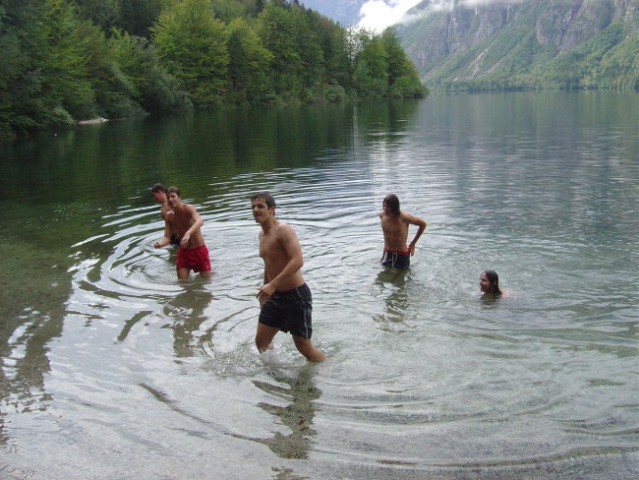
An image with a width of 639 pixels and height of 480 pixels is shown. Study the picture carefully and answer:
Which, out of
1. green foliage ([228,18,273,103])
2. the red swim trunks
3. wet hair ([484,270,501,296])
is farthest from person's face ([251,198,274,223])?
green foliage ([228,18,273,103])

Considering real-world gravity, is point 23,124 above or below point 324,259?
above

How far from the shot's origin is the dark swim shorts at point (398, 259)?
11.9m

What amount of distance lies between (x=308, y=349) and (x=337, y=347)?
729 mm

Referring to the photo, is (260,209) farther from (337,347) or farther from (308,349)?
(337,347)

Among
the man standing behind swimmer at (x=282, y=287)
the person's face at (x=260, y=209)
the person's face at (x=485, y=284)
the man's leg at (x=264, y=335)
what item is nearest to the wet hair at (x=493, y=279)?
the person's face at (x=485, y=284)

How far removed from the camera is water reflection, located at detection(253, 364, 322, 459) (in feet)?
19.3

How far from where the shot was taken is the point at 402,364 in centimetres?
771

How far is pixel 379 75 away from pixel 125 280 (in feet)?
380

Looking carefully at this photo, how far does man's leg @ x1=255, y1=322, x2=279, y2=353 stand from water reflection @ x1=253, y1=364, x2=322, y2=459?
0.39 meters

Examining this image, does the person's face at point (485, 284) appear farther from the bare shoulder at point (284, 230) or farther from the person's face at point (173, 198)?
the person's face at point (173, 198)

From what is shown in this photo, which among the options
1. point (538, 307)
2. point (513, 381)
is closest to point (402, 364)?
point (513, 381)

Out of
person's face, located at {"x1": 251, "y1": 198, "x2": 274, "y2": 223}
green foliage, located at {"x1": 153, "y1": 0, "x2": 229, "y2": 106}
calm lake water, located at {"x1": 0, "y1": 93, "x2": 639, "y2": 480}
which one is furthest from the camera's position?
green foliage, located at {"x1": 153, "y1": 0, "x2": 229, "y2": 106}

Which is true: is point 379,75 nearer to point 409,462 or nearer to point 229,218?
point 229,218

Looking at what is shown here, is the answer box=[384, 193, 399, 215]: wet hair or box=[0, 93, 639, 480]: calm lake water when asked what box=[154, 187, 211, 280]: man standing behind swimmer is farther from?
box=[384, 193, 399, 215]: wet hair
